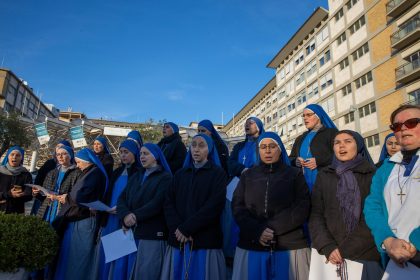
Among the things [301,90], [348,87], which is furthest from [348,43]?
[301,90]

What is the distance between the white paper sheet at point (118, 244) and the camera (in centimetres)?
356

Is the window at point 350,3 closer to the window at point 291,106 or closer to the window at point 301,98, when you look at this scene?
the window at point 301,98

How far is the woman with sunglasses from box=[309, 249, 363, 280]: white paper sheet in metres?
0.33

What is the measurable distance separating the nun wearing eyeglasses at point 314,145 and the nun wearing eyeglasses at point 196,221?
1.25m

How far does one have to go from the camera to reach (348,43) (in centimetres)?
3309

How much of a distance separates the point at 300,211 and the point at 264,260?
56cm

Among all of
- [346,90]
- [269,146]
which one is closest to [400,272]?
[269,146]

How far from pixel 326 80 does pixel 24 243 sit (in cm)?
3922

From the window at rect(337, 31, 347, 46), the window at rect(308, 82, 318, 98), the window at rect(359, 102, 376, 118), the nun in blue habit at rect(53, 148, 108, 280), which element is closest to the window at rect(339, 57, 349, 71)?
the window at rect(337, 31, 347, 46)

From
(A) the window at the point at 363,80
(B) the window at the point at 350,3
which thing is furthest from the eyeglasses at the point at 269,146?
(B) the window at the point at 350,3

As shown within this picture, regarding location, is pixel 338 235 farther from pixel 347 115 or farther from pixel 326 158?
pixel 347 115

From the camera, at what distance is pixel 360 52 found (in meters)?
31.0

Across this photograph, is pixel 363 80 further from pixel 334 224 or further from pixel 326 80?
pixel 334 224

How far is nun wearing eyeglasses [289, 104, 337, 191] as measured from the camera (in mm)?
4020
